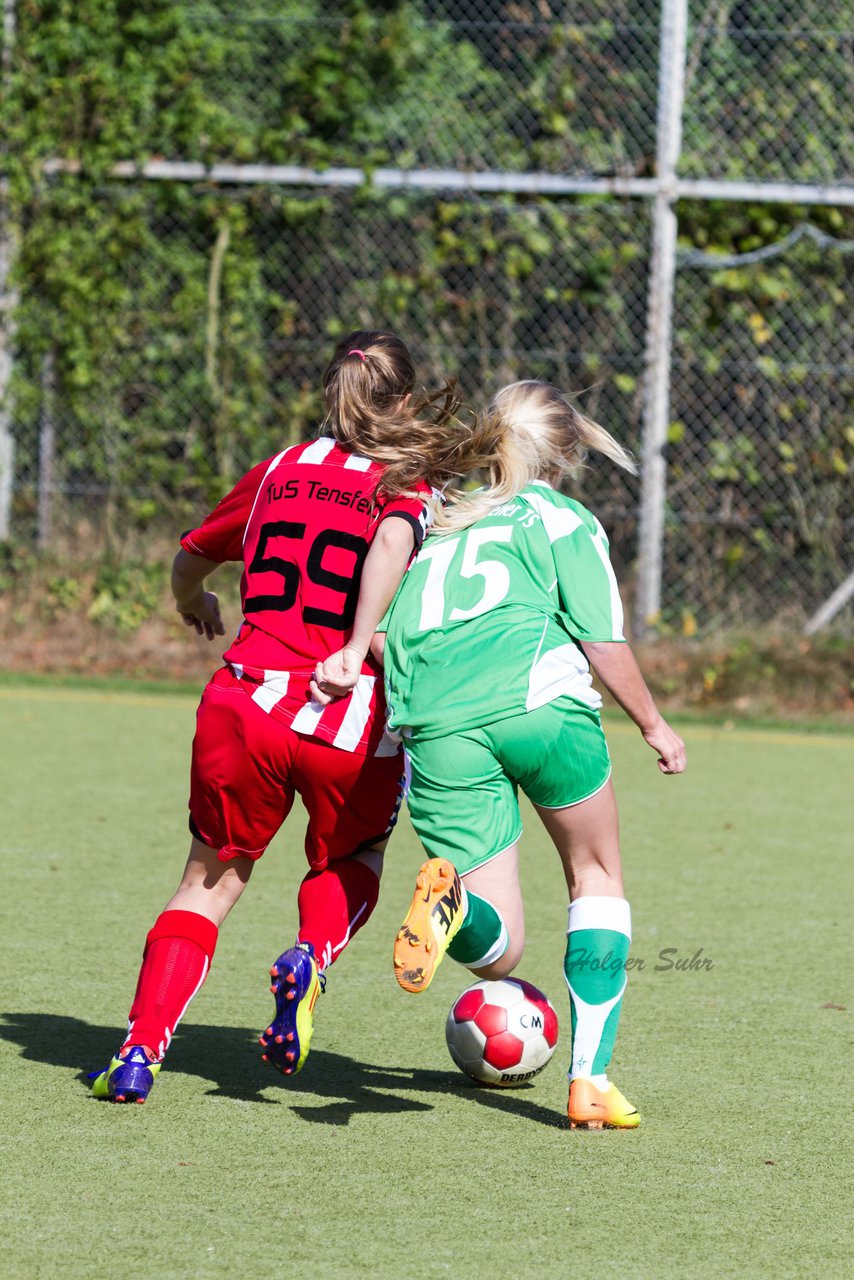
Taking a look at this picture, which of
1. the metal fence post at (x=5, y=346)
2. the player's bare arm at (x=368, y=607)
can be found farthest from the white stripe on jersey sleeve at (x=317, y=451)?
the metal fence post at (x=5, y=346)

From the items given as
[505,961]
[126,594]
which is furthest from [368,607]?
[126,594]

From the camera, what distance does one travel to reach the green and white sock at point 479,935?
11.4 ft

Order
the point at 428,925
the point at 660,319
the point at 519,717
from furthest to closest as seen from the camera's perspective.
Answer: the point at 660,319 → the point at 519,717 → the point at 428,925

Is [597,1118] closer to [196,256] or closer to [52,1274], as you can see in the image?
[52,1274]

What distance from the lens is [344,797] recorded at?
368 centimetres

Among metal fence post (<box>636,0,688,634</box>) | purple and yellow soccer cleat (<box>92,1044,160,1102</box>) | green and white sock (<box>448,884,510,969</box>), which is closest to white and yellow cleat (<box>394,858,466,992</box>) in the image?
green and white sock (<box>448,884,510,969</box>)

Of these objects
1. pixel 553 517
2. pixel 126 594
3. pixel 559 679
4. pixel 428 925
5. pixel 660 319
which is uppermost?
pixel 660 319

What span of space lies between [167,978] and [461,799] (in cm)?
71

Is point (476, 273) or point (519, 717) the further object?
point (476, 273)

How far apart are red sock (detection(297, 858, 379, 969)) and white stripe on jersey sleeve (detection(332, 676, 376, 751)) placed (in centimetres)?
33

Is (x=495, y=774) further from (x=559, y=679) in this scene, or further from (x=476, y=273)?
(x=476, y=273)

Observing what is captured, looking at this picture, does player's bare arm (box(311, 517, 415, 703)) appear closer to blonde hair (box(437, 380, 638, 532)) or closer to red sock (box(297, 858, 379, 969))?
blonde hair (box(437, 380, 638, 532))

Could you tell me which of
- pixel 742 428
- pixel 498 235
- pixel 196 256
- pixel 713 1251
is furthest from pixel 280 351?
pixel 713 1251

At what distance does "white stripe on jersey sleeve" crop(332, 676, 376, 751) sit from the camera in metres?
3.60
